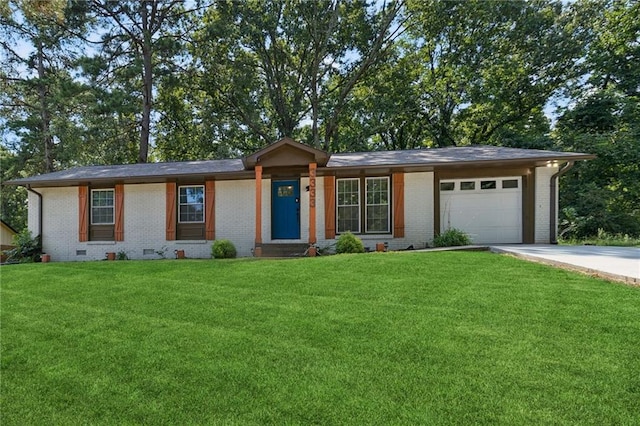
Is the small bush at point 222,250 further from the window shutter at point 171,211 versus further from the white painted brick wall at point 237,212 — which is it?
the window shutter at point 171,211

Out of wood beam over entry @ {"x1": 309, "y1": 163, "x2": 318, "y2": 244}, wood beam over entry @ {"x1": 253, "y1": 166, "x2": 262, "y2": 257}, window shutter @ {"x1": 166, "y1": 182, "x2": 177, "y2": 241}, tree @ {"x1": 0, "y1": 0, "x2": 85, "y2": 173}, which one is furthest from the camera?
tree @ {"x1": 0, "y1": 0, "x2": 85, "y2": 173}

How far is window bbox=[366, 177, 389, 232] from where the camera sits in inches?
419

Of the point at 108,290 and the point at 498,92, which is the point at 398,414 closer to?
the point at 108,290

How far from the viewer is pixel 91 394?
264 centimetres

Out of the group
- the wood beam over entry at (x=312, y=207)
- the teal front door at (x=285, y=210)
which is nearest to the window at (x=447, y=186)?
the wood beam over entry at (x=312, y=207)

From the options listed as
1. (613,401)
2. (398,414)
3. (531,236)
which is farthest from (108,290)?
(531,236)

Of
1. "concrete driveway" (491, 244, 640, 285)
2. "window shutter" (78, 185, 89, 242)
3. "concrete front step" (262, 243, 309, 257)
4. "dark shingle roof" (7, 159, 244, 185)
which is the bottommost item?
"concrete front step" (262, 243, 309, 257)

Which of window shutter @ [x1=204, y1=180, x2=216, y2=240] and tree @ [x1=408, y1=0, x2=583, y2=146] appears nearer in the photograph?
window shutter @ [x1=204, y1=180, x2=216, y2=240]

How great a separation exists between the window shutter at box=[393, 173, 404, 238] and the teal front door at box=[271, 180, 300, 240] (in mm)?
2987

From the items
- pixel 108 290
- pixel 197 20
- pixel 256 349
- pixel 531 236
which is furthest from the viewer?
pixel 197 20

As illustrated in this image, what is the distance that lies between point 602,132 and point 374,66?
11.3 m

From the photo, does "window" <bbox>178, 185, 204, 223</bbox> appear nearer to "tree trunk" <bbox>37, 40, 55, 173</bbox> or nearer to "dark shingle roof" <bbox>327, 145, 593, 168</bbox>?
"dark shingle roof" <bbox>327, 145, 593, 168</bbox>

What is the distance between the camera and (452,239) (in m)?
9.35

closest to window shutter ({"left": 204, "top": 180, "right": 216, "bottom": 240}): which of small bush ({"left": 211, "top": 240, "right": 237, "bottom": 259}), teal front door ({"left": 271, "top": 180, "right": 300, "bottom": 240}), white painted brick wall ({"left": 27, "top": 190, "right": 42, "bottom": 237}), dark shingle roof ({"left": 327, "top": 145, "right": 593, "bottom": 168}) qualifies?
small bush ({"left": 211, "top": 240, "right": 237, "bottom": 259})
